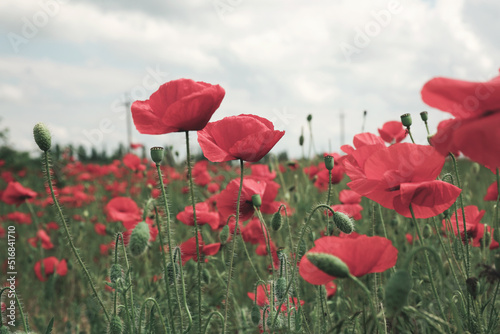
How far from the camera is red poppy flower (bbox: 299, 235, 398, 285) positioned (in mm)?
804

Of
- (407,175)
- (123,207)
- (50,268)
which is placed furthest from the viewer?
(50,268)

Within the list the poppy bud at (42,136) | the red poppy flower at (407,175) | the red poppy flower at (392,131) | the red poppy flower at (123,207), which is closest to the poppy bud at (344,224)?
the red poppy flower at (407,175)

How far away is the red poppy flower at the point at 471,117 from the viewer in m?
0.66

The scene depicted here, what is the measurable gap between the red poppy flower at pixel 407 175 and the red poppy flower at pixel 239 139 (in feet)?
1.03

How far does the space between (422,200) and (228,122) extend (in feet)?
1.90

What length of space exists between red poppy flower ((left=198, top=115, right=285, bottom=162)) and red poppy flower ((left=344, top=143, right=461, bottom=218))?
31 cm

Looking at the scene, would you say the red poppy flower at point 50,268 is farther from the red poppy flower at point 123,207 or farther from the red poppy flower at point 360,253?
the red poppy flower at point 360,253

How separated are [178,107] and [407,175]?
2.02ft

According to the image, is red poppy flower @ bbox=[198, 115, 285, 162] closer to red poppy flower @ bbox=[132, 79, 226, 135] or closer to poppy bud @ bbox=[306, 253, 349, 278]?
red poppy flower @ bbox=[132, 79, 226, 135]

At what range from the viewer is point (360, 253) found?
32.2 inches

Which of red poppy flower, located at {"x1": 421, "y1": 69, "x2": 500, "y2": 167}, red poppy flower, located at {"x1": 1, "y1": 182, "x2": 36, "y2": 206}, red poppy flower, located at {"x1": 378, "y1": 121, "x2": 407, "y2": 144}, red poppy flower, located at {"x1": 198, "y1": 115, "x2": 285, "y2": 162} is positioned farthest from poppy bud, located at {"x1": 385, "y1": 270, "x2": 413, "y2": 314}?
red poppy flower, located at {"x1": 1, "y1": 182, "x2": 36, "y2": 206}

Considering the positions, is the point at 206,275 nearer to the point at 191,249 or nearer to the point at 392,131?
the point at 191,249

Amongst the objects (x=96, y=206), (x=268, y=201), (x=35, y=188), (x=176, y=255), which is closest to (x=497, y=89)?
(x=176, y=255)

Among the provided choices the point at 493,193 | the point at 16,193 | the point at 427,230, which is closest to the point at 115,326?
the point at 427,230
